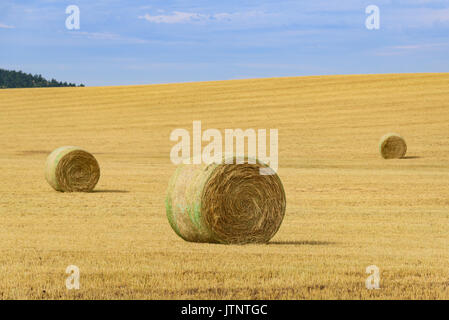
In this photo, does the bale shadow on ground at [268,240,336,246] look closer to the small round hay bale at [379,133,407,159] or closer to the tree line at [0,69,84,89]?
the small round hay bale at [379,133,407,159]

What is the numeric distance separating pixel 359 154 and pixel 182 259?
28.7 metres

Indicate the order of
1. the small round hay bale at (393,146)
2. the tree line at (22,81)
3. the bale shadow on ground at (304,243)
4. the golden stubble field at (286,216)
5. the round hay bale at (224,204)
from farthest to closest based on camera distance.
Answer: the tree line at (22,81), the small round hay bale at (393,146), the bale shadow on ground at (304,243), the round hay bale at (224,204), the golden stubble field at (286,216)

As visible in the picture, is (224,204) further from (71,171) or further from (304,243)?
Result: (71,171)

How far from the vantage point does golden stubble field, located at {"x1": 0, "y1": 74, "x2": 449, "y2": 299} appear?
8727mm

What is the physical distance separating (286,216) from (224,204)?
4678mm

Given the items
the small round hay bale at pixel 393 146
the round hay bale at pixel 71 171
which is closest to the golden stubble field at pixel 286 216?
the round hay bale at pixel 71 171

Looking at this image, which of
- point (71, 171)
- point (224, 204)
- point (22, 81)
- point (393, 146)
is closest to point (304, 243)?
point (224, 204)

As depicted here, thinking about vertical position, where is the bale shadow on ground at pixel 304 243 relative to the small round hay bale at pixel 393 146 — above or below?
below

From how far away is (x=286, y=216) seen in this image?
16.5 meters

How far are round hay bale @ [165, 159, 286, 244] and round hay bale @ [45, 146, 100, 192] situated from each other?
10.5m

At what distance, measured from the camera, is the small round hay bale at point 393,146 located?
119ft

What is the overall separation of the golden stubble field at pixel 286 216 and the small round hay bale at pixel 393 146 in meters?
0.74

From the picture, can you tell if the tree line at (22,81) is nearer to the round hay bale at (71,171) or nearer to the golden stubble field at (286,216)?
the golden stubble field at (286,216)

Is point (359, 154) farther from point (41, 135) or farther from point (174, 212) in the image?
point (174, 212)
